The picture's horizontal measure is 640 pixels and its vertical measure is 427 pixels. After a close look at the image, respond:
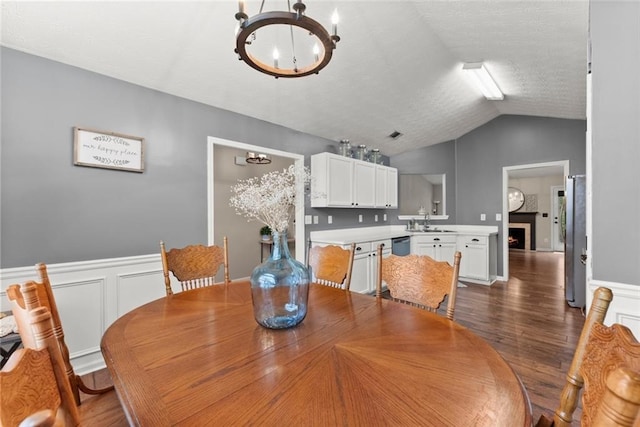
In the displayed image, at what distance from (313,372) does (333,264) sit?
1148 millimetres

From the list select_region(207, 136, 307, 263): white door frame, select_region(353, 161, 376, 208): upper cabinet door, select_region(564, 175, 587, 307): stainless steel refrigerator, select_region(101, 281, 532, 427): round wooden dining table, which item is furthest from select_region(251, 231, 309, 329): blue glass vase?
select_region(564, 175, 587, 307): stainless steel refrigerator

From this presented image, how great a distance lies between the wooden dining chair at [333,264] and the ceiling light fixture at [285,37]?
109 centimetres

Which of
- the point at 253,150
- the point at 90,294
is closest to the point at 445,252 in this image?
the point at 253,150

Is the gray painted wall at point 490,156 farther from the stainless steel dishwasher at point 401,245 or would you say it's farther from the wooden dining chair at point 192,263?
the wooden dining chair at point 192,263

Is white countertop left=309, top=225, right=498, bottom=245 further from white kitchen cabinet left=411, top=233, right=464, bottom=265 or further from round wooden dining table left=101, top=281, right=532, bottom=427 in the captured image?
round wooden dining table left=101, top=281, right=532, bottom=427

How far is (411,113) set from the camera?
161 inches

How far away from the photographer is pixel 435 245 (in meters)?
4.89

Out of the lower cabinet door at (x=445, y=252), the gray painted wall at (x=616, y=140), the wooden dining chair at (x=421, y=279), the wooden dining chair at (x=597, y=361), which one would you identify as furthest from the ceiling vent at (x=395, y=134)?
the wooden dining chair at (x=597, y=361)

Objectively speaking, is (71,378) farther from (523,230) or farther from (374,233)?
(523,230)

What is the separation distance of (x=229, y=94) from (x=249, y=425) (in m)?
2.82

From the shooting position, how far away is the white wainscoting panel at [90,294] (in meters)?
2.09

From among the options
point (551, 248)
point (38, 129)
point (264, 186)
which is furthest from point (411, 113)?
point (551, 248)

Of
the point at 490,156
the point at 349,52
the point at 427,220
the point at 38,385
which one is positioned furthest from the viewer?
the point at 427,220

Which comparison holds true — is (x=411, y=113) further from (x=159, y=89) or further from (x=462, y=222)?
(x=159, y=89)
